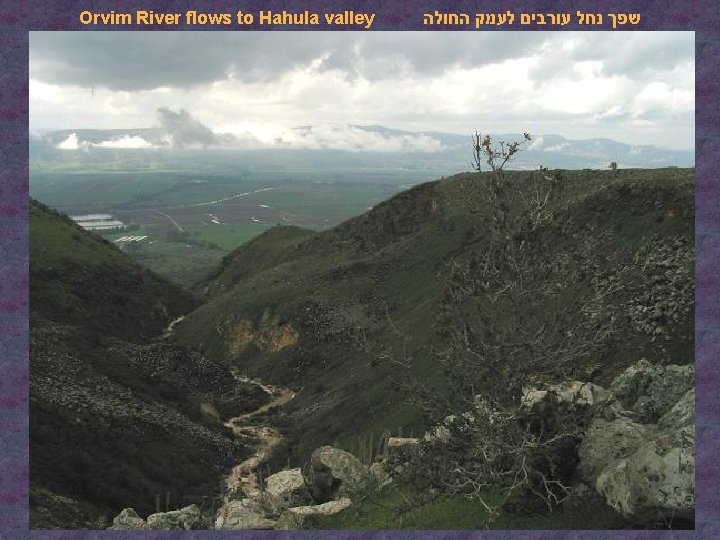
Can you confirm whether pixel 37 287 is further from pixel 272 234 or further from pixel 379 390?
pixel 272 234

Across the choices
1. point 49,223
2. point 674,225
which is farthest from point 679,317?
point 49,223

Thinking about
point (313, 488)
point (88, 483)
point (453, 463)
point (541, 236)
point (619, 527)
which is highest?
point (541, 236)

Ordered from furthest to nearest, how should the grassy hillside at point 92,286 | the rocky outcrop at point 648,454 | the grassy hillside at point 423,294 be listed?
the grassy hillside at point 92,286
the grassy hillside at point 423,294
the rocky outcrop at point 648,454

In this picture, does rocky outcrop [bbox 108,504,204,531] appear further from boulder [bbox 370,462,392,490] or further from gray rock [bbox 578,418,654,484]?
gray rock [bbox 578,418,654,484]

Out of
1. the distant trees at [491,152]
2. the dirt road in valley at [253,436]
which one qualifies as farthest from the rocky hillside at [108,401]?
the distant trees at [491,152]

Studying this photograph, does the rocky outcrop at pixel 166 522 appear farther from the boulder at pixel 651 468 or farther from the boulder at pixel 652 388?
the boulder at pixel 652 388

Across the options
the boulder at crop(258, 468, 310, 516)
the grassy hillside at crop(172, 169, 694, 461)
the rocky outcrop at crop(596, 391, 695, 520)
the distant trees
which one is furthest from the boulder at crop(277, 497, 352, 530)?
the distant trees
